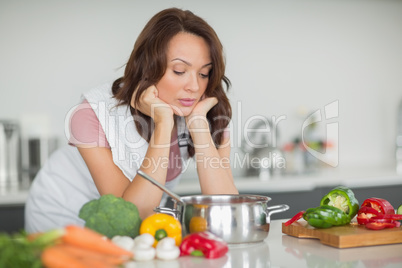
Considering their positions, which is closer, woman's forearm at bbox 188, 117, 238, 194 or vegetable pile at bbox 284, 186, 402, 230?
vegetable pile at bbox 284, 186, 402, 230

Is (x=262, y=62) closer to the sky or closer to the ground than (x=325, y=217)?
closer to the sky

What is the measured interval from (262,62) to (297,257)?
271cm

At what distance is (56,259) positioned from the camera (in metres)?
0.77

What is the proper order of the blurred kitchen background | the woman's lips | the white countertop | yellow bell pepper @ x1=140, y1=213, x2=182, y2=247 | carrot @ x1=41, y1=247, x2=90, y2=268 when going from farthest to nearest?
the blurred kitchen background → the white countertop → the woman's lips → yellow bell pepper @ x1=140, y1=213, x2=182, y2=247 → carrot @ x1=41, y1=247, x2=90, y2=268

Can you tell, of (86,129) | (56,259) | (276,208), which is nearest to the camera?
(56,259)

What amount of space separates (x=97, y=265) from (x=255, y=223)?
494mm

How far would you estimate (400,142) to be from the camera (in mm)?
4094

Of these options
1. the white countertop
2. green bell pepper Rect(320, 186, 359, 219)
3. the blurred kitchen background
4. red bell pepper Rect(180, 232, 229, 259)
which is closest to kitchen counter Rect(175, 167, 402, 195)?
the white countertop

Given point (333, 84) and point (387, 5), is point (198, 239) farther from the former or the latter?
point (387, 5)

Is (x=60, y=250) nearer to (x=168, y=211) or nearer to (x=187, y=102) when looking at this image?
(x=168, y=211)

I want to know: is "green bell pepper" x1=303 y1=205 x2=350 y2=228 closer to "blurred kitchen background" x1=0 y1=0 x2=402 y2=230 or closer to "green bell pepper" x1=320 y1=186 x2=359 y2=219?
"green bell pepper" x1=320 y1=186 x2=359 y2=219

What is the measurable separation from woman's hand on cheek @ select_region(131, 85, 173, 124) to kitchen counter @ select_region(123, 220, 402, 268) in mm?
677

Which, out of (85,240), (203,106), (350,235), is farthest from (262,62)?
(85,240)

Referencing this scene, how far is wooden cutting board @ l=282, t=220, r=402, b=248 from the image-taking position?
124 cm
